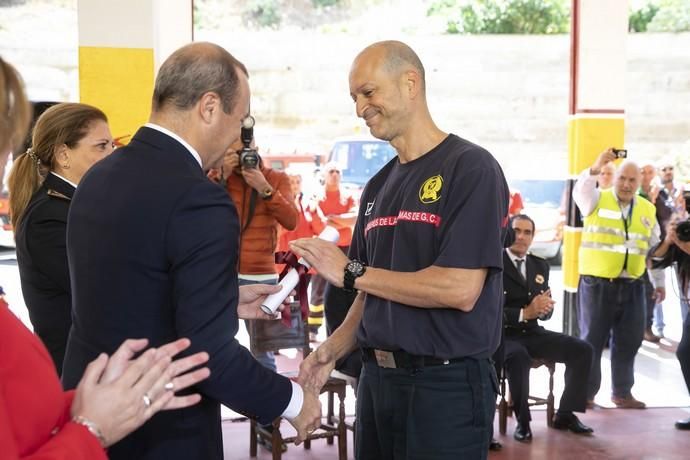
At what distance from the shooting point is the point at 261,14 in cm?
1289

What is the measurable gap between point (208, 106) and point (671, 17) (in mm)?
13090

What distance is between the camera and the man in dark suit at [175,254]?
173 cm

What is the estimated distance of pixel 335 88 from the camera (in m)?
12.9

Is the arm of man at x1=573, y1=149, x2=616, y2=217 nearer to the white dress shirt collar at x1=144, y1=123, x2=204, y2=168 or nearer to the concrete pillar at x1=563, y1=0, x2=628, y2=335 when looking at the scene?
the concrete pillar at x1=563, y1=0, x2=628, y2=335

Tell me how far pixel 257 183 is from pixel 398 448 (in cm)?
317

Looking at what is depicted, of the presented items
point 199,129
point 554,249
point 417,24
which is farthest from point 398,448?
point 417,24

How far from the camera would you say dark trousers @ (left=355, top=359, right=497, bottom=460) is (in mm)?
2260

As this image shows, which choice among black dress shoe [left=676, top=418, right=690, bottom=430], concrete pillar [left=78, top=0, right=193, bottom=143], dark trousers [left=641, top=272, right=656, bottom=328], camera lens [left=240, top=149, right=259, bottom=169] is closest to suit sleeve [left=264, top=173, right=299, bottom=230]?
camera lens [left=240, top=149, right=259, bottom=169]

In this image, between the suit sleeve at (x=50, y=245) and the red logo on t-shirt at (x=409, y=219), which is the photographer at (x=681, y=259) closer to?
the red logo on t-shirt at (x=409, y=219)

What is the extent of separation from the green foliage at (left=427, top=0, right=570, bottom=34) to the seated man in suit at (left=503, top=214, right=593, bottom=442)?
8.63 m

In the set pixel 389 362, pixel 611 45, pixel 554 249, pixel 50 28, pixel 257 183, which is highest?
pixel 50 28

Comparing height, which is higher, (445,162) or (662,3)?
(662,3)

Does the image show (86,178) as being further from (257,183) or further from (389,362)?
(257,183)


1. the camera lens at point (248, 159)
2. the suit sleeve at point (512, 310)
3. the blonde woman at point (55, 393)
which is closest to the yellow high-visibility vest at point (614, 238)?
the suit sleeve at point (512, 310)
